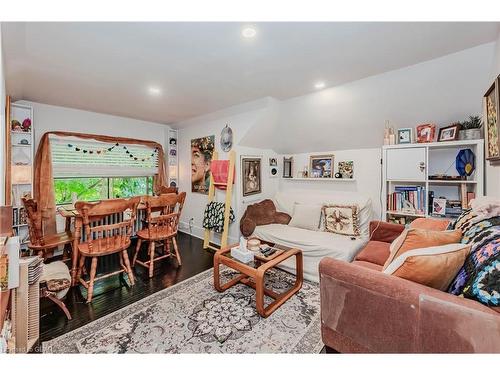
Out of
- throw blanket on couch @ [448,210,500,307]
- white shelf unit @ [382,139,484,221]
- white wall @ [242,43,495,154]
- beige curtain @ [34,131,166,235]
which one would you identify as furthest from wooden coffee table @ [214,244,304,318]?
beige curtain @ [34,131,166,235]

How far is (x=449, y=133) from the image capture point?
2367mm

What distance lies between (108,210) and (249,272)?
1.53 m

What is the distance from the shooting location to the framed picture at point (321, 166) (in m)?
3.56

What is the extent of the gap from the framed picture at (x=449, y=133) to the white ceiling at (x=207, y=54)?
0.80 m

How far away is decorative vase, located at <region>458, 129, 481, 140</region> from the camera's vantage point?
2215 millimetres

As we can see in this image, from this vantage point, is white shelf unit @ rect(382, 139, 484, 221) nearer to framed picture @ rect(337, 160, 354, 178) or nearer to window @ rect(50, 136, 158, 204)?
framed picture @ rect(337, 160, 354, 178)

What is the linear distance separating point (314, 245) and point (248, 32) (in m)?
2.19

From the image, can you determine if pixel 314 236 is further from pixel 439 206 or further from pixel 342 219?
pixel 439 206

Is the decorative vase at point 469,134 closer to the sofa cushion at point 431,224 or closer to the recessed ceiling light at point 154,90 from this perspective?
the sofa cushion at point 431,224

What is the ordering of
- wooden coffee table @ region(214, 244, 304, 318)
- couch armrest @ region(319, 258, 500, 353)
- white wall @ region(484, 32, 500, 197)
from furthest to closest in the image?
wooden coffee table @ region(214, 244, 304, 318)
white wall @ region(484, 32, 500, 197)
couch armrest @ region(319, 258, 500, 353)

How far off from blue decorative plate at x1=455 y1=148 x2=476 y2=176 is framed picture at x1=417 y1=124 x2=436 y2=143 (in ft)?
1.15

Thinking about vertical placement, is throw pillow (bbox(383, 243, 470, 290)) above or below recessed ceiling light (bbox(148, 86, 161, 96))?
below

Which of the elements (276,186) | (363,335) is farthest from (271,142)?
(363,335)

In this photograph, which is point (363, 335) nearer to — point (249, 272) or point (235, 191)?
point (249, 272)
